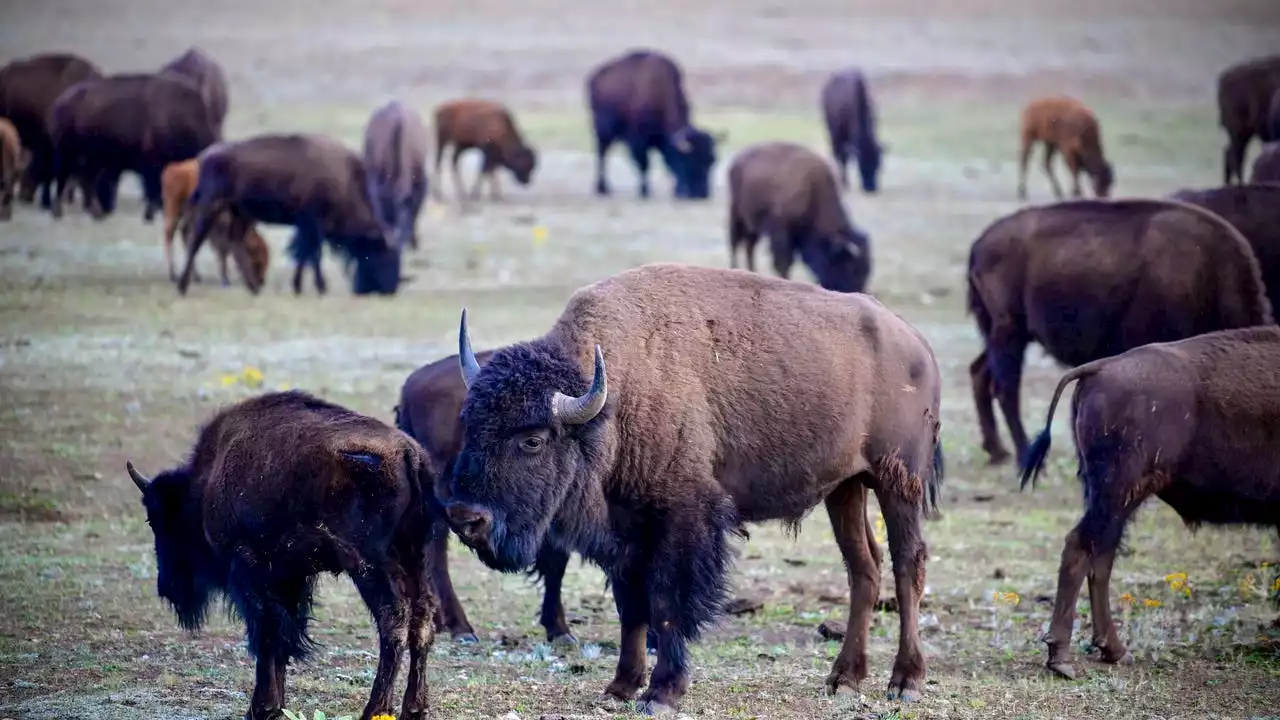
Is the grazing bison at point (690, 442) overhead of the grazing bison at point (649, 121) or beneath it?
overhead

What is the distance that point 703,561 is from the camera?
7180 mm

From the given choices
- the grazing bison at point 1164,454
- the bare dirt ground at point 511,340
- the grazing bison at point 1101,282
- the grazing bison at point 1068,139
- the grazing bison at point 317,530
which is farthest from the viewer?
the grazing bison at point 1068,139

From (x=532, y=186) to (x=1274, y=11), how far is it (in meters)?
36.8

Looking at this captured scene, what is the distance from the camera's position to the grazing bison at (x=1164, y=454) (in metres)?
7.89

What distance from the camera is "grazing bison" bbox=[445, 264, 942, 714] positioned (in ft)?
22.6

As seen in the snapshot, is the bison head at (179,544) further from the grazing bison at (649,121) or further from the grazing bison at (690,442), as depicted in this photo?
the grazing bison at (649,121)

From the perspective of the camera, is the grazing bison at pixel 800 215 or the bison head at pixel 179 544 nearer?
the bison head at pixel 179 544

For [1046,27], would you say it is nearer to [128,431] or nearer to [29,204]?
[29,204]

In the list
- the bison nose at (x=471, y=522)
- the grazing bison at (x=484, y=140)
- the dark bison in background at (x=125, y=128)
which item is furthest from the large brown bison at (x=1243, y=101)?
the bison nose at (x=471, y=522)

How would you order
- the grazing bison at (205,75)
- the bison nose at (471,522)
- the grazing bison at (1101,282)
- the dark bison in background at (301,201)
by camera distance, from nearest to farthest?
the bison nose at (471,522) < the grazing bison at (1101,282) < the dark bison in background at (301,201) < the grazing bison at (205,75)

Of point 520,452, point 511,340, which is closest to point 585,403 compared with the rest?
point 520,452

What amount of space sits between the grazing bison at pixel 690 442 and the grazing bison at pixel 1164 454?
76cm

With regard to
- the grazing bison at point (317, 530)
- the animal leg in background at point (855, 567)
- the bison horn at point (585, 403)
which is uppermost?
the bison horn at point (585, 403)

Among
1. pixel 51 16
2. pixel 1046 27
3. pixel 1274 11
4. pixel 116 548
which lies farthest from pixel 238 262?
pixel 1274 11
